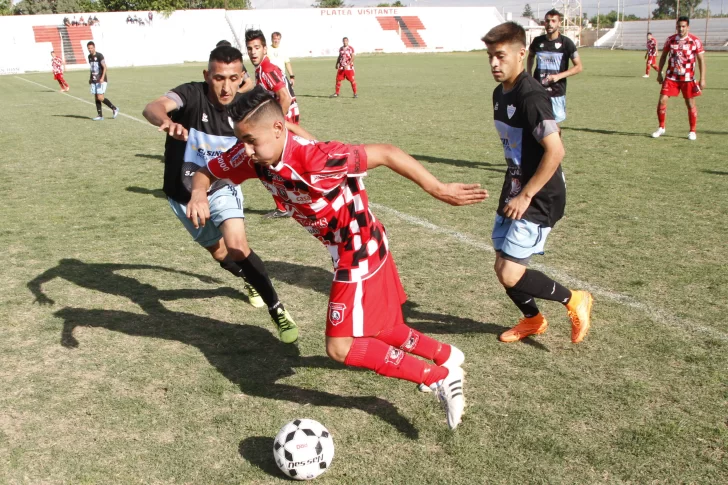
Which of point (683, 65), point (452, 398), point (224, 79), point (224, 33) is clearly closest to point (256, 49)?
point (224, 79)

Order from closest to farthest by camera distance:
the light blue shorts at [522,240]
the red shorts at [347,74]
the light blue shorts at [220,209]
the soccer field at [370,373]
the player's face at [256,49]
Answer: the soccer field at [370,373], the light blue shorts at [522,240], the light blue shorts at [220,209], the player's face at [256,49], the red shorts at [347,74]

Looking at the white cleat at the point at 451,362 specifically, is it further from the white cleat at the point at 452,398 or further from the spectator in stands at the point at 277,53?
the spectator in stands at the point at 277,53

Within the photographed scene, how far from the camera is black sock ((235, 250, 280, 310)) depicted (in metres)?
4.99

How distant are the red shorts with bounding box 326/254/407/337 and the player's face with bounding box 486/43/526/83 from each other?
162 centimetres

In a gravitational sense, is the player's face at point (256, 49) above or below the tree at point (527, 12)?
below

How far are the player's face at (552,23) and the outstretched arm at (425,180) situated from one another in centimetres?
772

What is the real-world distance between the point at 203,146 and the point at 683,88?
35.2ft

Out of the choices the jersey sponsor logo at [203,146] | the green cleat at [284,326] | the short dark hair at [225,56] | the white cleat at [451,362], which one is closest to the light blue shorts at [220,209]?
the jersey sponsor logo at [203,146]

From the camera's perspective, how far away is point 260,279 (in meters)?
5.03

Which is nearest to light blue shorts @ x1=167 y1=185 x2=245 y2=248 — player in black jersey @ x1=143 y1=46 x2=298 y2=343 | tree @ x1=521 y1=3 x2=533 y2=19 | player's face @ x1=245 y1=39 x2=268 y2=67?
player in black jersey @ x1=143 y1=46 x2=298 y2=343

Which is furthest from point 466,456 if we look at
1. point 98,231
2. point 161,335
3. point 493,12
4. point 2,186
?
point 493,12

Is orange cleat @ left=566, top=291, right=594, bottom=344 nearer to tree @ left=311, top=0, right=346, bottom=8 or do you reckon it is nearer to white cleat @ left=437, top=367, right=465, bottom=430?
white cleat @ left=437, top=367, right=465, bottom=430

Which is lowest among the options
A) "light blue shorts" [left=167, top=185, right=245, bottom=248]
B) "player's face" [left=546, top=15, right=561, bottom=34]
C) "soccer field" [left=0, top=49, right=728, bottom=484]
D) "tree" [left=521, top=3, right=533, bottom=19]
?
"soccer field" [left=0, top=49, right=728, bottom=484]

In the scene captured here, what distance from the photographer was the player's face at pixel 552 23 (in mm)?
10133
